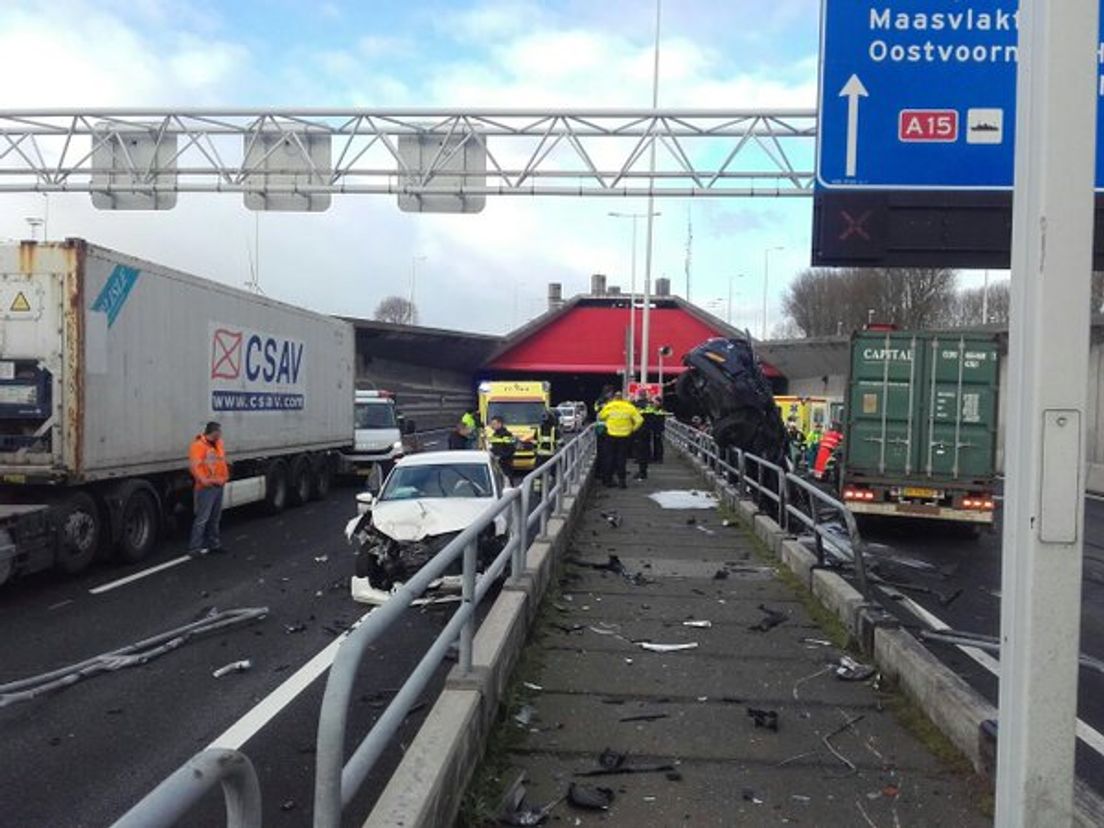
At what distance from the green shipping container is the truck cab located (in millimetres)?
10724

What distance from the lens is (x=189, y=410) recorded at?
13.7 m

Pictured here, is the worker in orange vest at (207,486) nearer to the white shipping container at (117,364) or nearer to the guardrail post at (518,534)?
the white shipping container at (117,364)

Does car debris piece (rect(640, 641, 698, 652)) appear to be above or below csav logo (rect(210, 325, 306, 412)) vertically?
below

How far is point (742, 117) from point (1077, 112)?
1816 centimetres

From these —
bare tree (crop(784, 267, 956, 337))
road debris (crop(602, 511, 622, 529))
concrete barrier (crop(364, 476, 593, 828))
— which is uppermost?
bare tree (crop(784, 267, 956, 337))

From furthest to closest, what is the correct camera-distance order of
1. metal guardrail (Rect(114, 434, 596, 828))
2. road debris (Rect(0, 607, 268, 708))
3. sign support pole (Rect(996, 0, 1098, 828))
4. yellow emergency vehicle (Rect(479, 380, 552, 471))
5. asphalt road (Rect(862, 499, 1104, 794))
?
1. yellow emergency vehicle (Rect(479, 380, 552, 471))
2. road debris (Rect(0, 607, 268, 708))
3. asphalt road (Rect(862, 499, 1104, 794))
4. sign support pole (Rect(996, 0, 1098, 828))
5. metal guardrail (Rect(114, 434, 596, 828))

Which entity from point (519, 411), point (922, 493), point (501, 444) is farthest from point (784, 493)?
point (519, 411)

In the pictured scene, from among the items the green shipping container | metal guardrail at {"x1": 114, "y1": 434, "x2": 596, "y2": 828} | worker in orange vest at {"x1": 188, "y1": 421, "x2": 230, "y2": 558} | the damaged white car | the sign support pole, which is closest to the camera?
metal guardrail at {"x1": 114, "y1": 434, "x2": 596, "y2": 828}

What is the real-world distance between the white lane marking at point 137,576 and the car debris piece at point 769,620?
6780 mm

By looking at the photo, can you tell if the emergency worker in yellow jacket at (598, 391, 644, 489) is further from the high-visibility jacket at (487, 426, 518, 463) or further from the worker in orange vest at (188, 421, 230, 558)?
the worker in orange vest at (188, 421, 230, 558)

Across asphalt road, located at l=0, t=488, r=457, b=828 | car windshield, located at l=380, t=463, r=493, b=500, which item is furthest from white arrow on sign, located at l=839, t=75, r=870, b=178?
car windshield, located at l=380, t=463, r=493, b=500

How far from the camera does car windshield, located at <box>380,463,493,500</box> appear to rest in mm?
10602

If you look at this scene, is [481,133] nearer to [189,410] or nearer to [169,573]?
[189,410]

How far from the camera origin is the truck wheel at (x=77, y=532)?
34.2 feet
